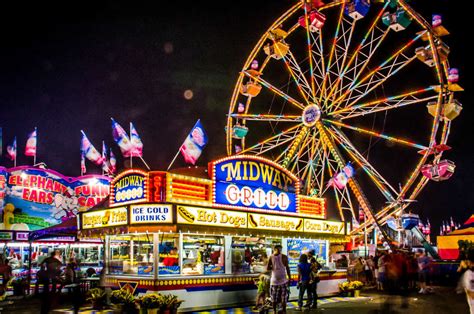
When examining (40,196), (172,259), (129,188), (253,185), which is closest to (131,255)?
(172,259)

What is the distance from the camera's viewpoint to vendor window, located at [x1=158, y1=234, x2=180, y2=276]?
14.1 m

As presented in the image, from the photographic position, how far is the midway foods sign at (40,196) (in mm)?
30719

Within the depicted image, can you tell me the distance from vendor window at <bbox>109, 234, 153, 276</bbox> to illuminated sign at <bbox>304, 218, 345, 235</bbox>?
6134 millimetres

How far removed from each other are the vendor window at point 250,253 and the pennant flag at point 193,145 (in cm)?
356

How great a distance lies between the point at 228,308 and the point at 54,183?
21.6 m

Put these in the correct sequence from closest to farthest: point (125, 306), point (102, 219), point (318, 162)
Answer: point (125, 306), point (102, 219), point (318, 162)

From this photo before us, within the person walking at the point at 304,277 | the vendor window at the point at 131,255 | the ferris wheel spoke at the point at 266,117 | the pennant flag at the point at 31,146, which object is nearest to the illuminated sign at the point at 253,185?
the vendor window at the point at 131,255

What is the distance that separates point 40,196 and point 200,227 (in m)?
20.9

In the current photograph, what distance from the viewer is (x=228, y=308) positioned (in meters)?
15.2

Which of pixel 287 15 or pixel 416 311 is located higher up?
pixel 287 15

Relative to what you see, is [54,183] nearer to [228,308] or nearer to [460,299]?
[228,308]

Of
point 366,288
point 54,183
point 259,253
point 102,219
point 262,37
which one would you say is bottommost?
point 366,288

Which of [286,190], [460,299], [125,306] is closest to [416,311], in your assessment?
[460,299]

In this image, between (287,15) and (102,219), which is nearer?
(102,219)
